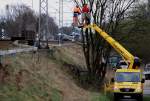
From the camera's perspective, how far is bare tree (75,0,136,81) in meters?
49.8

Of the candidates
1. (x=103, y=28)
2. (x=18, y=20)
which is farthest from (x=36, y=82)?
(x=18, y=20)

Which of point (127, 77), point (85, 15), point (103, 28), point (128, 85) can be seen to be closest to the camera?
point (128, 85)

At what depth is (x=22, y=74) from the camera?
29234mm

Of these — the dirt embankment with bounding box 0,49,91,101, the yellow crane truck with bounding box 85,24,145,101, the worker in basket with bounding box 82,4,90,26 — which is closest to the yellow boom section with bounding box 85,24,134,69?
the yellow crane truck with bounding box 85,24,145,101

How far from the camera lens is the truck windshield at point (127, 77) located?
1607 inches

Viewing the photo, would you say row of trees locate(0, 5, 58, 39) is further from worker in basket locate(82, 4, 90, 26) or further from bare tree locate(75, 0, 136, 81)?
worker in basket locate(82, 4, 90, 26)

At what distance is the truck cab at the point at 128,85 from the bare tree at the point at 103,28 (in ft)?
23.9

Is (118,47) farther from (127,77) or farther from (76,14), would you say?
(76,14)

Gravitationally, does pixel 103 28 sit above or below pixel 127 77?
above

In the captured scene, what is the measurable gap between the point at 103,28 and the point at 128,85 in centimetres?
1153

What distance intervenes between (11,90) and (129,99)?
1724cm

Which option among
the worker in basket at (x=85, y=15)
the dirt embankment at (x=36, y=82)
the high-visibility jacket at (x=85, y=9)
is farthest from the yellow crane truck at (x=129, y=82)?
the high-visibility jacket at (x=85, y=9)

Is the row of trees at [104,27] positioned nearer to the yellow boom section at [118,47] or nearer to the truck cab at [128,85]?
the yellow boom section at [118,47]

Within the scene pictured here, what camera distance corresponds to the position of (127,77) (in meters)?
41.0
